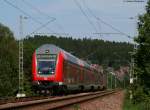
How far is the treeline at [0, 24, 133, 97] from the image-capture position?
71194mm

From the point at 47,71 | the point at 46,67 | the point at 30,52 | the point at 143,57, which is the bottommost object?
the point at 47,71

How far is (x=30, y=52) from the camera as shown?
127 metres

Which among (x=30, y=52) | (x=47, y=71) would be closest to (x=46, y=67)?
(x=47, y=71)

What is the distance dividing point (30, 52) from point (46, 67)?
86367mm

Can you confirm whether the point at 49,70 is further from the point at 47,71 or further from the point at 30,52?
the point at 30,52

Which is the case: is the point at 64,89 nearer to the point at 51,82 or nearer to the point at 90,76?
the point at 51,82

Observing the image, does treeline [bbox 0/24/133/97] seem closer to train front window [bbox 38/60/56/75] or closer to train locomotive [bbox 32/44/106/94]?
train locomotive [bbox 32/44/106/94]

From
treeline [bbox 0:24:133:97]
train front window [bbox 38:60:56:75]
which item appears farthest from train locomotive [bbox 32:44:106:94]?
treeline [bbox 0:24:133:97]

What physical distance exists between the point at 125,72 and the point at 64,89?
144561 millimetres

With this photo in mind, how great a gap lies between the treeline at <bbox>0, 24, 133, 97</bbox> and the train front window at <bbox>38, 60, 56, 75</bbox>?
18.0 meters

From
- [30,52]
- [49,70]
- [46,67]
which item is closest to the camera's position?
[49,70]

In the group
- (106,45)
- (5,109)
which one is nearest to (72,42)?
(106,45)

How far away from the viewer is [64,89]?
141 ft

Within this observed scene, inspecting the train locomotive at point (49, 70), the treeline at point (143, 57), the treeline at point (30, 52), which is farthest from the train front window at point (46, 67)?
the treeline at point (30, 52)
